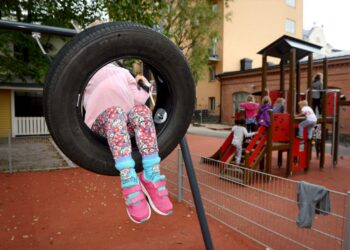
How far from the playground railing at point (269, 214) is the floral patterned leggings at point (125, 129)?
1903 millimetres

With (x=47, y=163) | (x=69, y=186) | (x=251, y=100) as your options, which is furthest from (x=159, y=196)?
(x=47, y=163)

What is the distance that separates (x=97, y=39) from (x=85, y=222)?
353cm

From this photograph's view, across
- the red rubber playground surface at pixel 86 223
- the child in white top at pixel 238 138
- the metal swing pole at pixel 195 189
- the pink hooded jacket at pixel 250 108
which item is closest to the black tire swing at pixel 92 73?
the metal swing pole at pixel 195 189

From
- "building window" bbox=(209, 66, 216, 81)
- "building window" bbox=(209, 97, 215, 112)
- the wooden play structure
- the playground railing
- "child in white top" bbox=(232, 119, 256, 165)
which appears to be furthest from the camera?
"building window" bbox=(209, 66, 216, 81)

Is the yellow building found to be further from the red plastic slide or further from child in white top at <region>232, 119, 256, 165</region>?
child in white top at <region>232, 119, 256, 165</region>

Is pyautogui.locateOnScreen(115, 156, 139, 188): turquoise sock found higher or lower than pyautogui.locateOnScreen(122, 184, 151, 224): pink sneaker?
higher

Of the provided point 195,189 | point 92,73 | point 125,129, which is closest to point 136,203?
point 125,129

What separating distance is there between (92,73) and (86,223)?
3.35 m

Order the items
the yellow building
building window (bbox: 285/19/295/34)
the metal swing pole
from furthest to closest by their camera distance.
→ building window (bbox: 285/19/295/34) → the yellow building → the metal swing pole

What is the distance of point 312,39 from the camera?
1401 inches

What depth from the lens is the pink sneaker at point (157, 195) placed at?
5.94 feet

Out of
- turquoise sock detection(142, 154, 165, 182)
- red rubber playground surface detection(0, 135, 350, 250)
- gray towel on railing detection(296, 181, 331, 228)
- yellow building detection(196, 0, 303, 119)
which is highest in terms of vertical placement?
yellow building detection(196, 0, 303, 119)

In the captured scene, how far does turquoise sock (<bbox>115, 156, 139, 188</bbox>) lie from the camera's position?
5.44ft

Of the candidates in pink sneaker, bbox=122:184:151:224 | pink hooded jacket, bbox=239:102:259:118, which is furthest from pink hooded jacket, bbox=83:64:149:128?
pink hooded jacket, bbox=239:102:259:118
